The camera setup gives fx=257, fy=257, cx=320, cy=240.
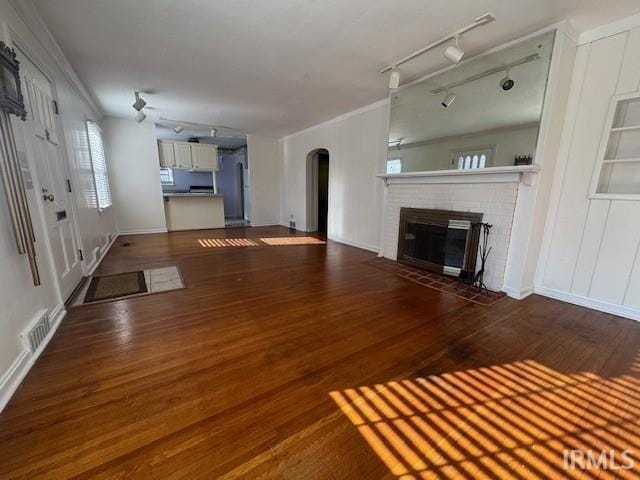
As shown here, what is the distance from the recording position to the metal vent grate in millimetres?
1731

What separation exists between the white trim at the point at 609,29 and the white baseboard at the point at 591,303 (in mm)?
2526

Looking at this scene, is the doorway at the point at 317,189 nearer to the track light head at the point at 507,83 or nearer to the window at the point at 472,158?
the window at the point at 472,158

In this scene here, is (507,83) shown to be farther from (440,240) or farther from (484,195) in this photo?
(440,240)

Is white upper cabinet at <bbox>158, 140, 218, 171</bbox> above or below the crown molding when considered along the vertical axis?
below

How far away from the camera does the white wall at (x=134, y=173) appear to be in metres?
5.99

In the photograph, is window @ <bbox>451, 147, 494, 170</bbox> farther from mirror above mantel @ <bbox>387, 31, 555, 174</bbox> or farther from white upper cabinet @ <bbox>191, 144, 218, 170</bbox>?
white upper cabinet @ <bbox>191, 144, 218, 170</bbox>

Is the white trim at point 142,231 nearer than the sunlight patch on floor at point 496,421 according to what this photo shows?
No

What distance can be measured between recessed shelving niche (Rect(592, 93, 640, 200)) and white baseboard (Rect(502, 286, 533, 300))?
3.81 feet

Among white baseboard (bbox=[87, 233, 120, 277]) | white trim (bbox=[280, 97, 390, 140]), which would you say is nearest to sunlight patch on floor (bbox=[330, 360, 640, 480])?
white baseboard (bbox=[87, 233, 120, 277])

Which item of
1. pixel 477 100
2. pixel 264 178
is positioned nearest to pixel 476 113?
pixel 477 100

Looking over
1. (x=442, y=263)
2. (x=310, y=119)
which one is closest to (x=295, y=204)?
(x=310, y=119)

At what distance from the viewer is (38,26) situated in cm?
244

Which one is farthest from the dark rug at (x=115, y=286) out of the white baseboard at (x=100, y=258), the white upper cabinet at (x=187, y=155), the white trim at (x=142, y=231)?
the white upper cabinet at (x=187, y=155)

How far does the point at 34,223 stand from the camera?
2035 millimetres
